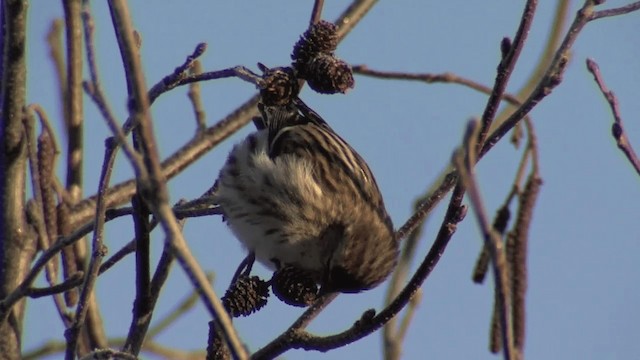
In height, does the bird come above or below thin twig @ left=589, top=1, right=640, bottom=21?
above

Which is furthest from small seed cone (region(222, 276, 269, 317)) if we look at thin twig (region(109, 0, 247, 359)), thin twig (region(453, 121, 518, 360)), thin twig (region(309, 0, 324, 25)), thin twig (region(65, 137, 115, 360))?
thin twig (region(453, 121, 518, 360))

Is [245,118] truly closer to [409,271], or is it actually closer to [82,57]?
[82,57]

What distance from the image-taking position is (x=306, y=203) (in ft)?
12.1

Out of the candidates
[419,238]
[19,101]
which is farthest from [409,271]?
[19,101]

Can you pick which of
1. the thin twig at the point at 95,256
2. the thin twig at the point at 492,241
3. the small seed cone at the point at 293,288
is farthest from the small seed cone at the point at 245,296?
the thin twig at the point at 492,241

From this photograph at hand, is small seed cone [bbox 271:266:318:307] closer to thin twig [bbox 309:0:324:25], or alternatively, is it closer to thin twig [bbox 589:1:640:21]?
thin twig [bbox 309:0:324:25]

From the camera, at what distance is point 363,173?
12.8 ft

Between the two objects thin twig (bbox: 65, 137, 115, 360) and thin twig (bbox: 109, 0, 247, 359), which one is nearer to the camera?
thin twig (bbox: 109, 0, 247, 359)

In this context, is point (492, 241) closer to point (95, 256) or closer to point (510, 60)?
point (510, 60)

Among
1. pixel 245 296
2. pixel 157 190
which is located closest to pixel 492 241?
pixel 157 190

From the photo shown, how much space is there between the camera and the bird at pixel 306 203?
3.52 m

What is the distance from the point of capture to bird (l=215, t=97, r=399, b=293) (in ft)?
11.5

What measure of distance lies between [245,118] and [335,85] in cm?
158

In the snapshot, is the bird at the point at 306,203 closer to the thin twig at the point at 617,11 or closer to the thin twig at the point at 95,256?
the thin twig at the point at 95,256
